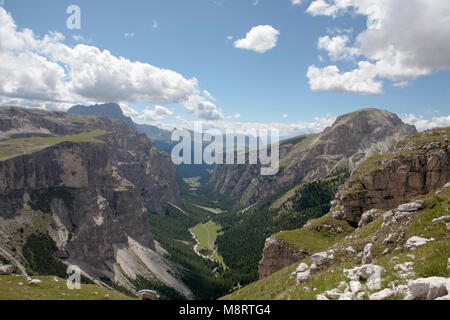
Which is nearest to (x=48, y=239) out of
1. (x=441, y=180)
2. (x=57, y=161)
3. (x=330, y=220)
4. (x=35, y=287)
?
(x=57, y=161)

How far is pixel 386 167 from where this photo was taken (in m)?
72.6

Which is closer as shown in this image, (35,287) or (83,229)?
(35,287)

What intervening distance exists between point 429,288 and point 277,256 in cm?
4675

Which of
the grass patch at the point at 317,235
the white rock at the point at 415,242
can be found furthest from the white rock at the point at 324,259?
the grass patch at the point at 317,235

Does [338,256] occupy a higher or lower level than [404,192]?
lower

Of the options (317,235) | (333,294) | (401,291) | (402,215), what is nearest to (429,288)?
(401,291)

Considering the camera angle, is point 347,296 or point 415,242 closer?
point 347,296

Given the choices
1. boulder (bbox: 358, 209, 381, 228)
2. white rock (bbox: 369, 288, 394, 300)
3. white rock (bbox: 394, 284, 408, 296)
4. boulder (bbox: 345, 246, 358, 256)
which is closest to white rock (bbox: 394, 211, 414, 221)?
boulder (bbox: 345, 246, 358, 256)

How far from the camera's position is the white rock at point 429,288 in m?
12.1

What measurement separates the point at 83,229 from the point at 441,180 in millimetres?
194810

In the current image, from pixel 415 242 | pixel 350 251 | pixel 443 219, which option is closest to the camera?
pixel 415 242

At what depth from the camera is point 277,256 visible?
5675 cm

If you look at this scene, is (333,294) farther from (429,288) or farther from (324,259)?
(324,259)
